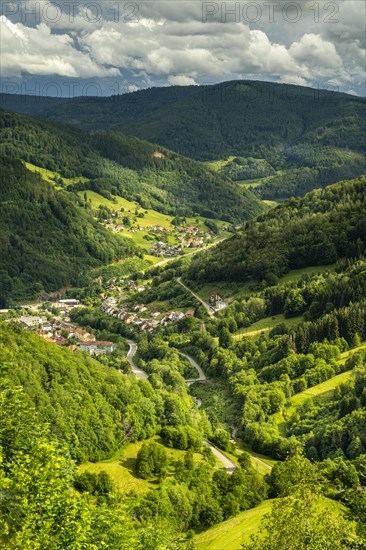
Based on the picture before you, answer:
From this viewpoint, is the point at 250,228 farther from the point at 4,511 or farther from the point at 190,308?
the point at 4,511

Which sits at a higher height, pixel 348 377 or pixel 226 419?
pixel 348 377

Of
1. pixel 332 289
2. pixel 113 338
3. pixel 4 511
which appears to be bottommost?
pixel 113 338

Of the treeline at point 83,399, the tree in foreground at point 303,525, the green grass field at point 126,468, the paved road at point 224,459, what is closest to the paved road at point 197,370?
the treeline at point 83,399

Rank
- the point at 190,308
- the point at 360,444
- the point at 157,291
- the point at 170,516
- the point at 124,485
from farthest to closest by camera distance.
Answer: the point at 157,291, the point at 190,308, the point at 360,444, the point at 124,485, the point at 170,516

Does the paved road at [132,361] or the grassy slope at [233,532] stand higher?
the grassy slope at [233,532]

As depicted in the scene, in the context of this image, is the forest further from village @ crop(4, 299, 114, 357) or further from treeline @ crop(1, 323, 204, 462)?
village @ crop(4, 299, 114, 357)

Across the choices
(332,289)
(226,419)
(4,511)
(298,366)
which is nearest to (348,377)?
(298,366)

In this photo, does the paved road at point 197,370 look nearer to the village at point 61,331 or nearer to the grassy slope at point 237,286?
the village at point 61,331

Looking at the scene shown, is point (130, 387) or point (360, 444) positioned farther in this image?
point (130, 387)
